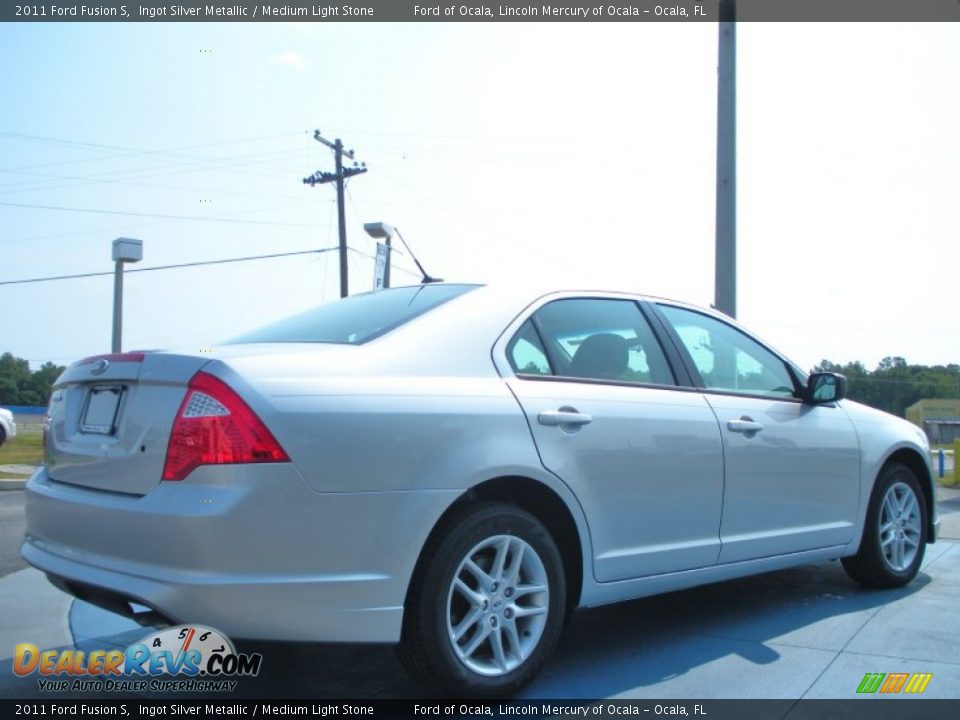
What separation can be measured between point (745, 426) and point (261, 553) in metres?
2.46

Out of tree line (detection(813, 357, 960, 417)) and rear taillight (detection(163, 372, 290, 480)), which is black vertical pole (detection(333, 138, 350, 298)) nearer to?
rear taillight (detection(163, 372, 290, 480))

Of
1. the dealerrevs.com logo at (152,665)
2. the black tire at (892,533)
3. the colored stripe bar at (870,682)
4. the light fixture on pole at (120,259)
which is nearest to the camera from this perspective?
the dealerrevs.com logo at (152,665)

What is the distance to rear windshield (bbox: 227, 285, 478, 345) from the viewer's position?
11.8 ft

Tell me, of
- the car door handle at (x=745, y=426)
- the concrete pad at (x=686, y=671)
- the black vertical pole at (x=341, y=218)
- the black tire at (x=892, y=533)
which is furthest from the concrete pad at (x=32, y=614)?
the black vertical pole at (x=341, y=218)

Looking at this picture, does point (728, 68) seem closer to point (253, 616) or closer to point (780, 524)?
point (780, 524)

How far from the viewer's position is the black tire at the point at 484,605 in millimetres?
3061

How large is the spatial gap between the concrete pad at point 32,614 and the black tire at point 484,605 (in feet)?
6.64

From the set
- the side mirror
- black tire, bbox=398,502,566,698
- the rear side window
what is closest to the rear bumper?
black tire, bbox=398,502,566,698

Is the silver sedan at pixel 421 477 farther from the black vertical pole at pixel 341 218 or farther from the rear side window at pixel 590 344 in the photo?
the black vertical pole at pixel 341 218

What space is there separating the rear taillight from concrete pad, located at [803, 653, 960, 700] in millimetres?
2242

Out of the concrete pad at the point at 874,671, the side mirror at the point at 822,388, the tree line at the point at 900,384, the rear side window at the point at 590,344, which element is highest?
the rear side window at the point at 590,344

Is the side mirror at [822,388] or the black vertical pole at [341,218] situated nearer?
the side mirror at [822,388]

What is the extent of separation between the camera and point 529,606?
3.40 meters

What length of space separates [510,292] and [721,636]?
75.3 inches
